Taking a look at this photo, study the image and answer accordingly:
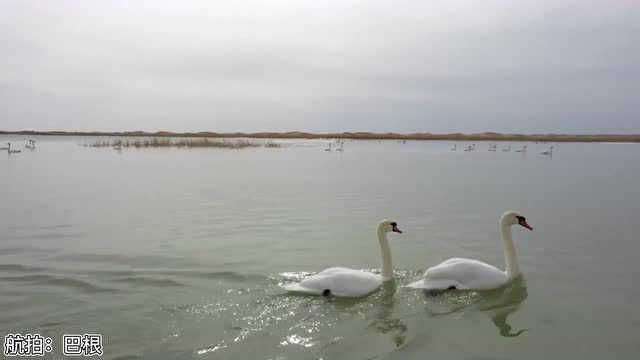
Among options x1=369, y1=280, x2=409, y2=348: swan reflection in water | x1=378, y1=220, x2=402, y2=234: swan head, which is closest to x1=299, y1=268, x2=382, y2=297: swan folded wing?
x1=369, y1=280, x2=409, y2=348: swan reflection in water

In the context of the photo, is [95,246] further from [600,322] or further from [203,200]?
[600,322]

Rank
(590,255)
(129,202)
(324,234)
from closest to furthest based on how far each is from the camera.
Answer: (590,255), (324,234), (129,202)

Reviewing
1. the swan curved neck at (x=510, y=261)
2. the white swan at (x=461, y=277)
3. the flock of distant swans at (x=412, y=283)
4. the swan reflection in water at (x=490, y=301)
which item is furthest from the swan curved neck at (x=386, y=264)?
the swan curved neck at (x=510, y=261)

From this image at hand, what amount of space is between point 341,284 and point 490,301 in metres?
2.02

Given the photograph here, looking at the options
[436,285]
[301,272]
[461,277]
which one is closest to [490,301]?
[461,277]

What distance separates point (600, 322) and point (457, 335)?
1855 mm

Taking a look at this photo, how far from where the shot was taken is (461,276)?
26.0 feet

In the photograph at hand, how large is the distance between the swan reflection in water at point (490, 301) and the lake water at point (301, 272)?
0.10 feet

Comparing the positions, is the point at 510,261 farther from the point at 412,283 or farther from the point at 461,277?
the point at 412,283

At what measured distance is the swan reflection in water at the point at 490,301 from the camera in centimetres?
728

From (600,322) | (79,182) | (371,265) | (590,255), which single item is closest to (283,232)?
(371,265)

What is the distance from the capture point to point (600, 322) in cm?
696

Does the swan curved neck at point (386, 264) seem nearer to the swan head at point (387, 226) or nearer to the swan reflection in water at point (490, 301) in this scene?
the swan head at point (387, 226)

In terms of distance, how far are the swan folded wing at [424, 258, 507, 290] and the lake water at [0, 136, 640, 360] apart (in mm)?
148
